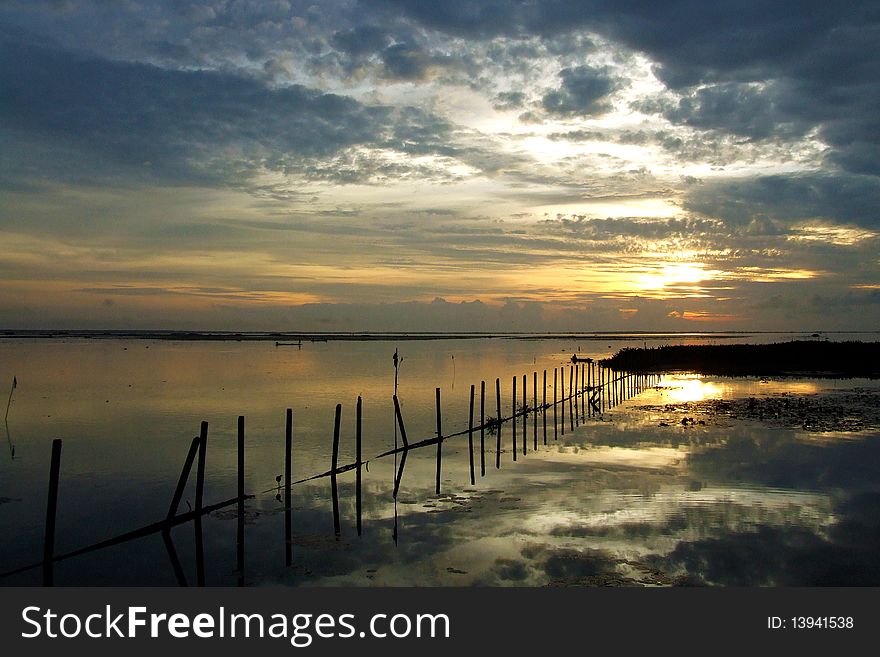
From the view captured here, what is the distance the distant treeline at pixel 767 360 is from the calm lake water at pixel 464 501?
33.4 m

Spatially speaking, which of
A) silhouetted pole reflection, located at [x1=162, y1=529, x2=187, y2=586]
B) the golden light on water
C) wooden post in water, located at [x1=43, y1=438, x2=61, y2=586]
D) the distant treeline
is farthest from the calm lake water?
the distant treeline

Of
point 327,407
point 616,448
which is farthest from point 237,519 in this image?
point 327,407

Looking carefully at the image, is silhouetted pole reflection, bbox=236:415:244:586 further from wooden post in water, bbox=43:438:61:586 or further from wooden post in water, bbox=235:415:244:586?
wooden post in water, bbox=43:438:61:586

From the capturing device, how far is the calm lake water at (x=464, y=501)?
42.1ft

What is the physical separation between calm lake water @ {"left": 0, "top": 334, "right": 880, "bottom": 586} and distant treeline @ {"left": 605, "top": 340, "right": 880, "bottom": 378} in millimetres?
33447

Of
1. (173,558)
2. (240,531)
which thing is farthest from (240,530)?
(173,558)

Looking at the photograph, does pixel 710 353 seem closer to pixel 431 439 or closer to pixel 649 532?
pixel 431 439

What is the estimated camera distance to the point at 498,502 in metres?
17.7

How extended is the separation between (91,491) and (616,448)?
1617cm

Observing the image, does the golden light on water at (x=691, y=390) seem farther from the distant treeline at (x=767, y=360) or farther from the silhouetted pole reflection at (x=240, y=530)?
the silhouetted pole reflection at (x=240, y=530)

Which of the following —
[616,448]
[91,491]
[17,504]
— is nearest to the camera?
[17,504]

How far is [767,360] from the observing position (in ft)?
228

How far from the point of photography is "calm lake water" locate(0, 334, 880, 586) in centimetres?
1282

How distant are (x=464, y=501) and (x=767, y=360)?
59746mm
